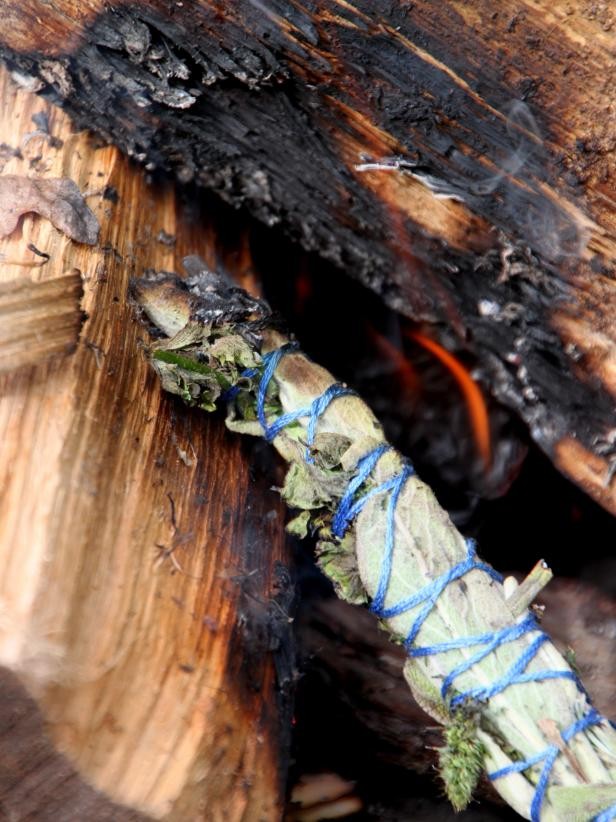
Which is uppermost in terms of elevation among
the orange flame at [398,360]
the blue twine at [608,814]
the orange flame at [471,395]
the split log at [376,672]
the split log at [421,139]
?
the split log at [421,139]

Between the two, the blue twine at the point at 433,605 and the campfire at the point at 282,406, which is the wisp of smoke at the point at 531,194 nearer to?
the campfire at the point at 282,406

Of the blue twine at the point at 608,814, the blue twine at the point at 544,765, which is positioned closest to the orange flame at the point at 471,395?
the blue twine at the point at 544,765

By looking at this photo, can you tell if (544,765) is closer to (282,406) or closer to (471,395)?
(282,406)

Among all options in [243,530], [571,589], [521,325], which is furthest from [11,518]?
[571,589]

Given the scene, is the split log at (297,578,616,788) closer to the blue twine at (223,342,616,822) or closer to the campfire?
the campfire

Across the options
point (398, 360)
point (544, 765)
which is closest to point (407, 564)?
point (544, 765)

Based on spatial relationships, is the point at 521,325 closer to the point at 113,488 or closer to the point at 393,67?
the point at 393,67
